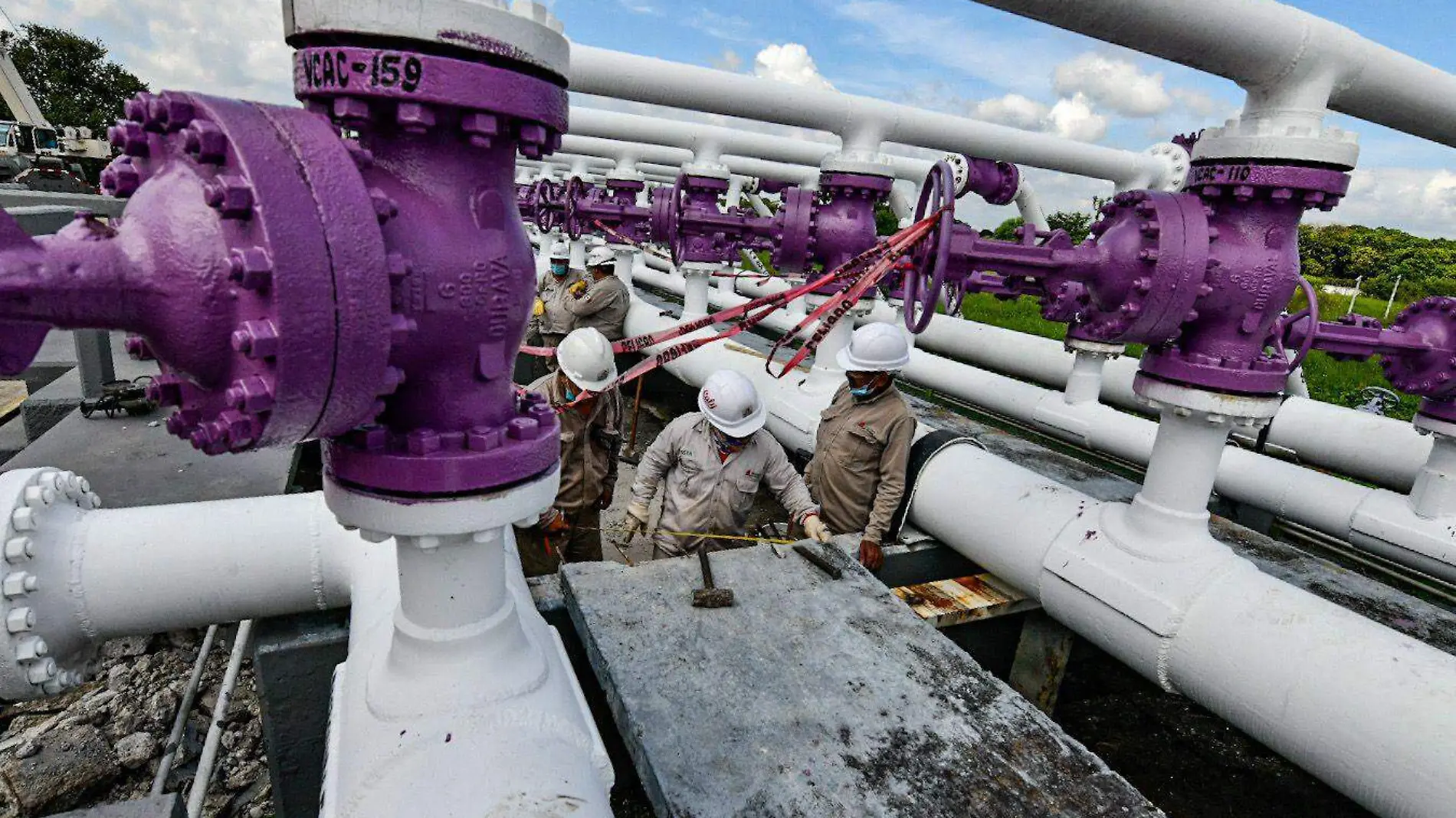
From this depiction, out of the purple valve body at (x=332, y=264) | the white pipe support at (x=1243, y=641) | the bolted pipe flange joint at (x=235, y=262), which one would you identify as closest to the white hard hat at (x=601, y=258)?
the white pipe support at (x=1243, y=641)

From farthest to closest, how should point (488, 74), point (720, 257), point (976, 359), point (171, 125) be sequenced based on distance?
point (976, 359) < point (720, 257) < point (488, 74) < point (171, 125)

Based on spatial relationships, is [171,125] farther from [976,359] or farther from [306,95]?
[976,359]

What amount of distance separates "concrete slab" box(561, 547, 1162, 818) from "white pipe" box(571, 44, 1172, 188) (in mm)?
2389

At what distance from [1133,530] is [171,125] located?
2.64 metres

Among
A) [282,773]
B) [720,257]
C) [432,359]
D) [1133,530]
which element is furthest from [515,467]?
[720,257]

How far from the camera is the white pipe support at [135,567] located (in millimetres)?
1653

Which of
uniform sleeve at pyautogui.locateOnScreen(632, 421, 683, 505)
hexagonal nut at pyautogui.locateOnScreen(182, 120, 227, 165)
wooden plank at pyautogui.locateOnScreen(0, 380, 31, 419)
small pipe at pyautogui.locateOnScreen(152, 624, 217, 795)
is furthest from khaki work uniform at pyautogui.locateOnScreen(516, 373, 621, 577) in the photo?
wooden plank at pyautogui.locateOnScreen(0, 380, 31, 419)

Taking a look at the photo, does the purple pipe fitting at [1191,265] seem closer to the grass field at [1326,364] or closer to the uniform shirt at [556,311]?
the grass field at [1326,364]

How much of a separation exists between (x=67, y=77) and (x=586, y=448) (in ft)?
162

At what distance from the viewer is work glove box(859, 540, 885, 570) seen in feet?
9.76

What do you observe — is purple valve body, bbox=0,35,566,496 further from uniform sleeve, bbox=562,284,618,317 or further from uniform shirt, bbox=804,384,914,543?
uniform sleeve, bbox=562,284,618,317

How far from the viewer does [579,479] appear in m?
3.79

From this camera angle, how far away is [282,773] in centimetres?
239

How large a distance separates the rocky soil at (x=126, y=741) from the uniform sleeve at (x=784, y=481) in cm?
236
